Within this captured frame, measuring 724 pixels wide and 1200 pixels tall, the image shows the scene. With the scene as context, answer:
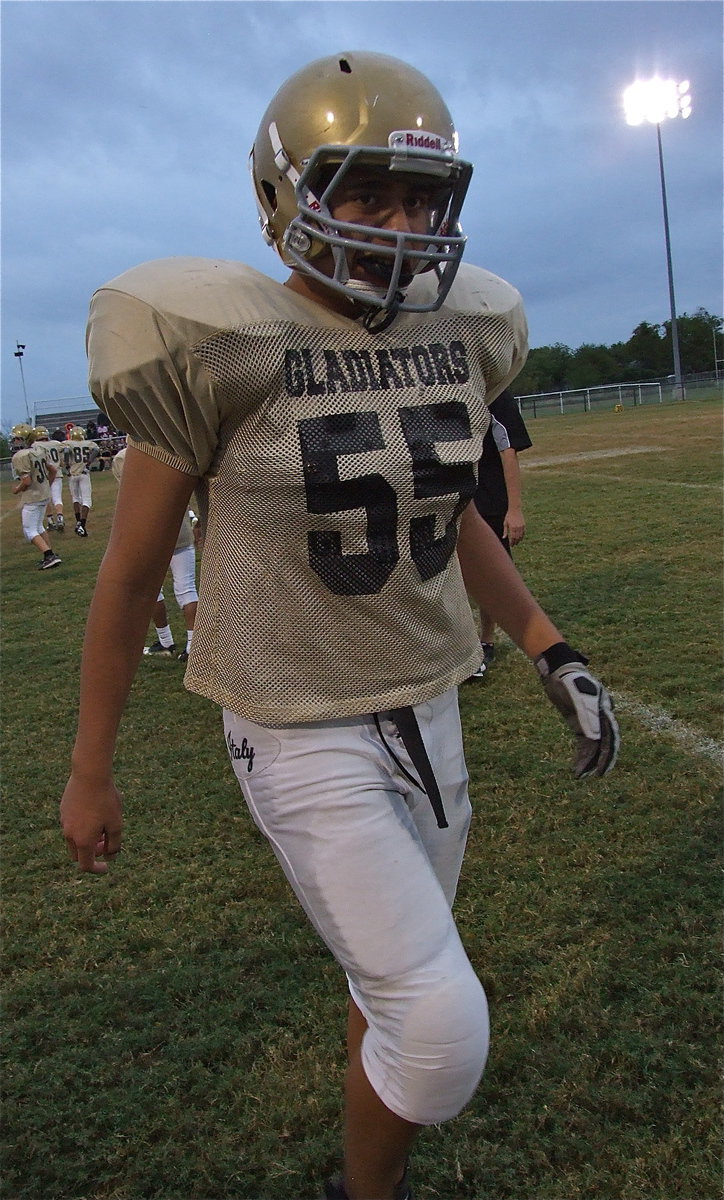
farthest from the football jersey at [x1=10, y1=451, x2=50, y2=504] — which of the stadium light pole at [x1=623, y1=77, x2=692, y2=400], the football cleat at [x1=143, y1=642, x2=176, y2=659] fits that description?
the stadium light pole at [x1=623, y1=77, x2=692, y2=400]

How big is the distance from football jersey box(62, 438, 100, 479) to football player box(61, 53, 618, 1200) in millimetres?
13186

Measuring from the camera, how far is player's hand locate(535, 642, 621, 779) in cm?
194

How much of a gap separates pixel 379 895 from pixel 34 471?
434 inches

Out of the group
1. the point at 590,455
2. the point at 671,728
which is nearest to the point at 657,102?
the point at 590,455

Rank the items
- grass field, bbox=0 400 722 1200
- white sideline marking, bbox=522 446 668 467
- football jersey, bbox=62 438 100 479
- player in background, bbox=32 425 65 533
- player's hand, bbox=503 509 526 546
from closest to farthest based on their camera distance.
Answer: grass field, bbox=0 400 722 1200 → player's hand, bbox=503 509 526 546 → football jersey, bbox=62 438 100 479 → player in background, bbox=32 425 65 533 → white sideline marking, bbox=522 446 668 467

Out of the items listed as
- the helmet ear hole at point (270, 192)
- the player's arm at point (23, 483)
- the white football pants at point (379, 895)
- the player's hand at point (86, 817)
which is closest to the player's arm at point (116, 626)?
the player's hand at point (86, 817)

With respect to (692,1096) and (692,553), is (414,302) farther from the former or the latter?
(692,553)

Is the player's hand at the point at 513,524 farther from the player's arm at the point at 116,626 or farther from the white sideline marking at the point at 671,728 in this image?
the player's arm at the point at 116,626

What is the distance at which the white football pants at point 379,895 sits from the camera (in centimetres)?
152

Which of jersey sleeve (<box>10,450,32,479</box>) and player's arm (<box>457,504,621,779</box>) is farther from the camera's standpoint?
jersey sleeve (<box>10,450,32,479</box>)

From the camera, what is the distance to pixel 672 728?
4230mm

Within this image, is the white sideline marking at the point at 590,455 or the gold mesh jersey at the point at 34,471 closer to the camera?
the gold mesh jersey at the point at 34,471

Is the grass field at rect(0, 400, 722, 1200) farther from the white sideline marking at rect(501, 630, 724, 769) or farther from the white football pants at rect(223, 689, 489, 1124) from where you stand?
the white football pants at rect(223, 689, 489, 1124)

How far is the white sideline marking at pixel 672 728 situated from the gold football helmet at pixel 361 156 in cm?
278
